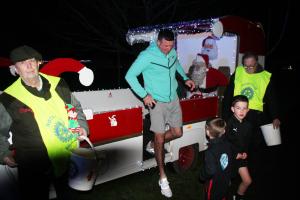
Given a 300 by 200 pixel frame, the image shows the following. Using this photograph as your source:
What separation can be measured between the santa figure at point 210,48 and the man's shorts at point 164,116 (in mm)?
3489

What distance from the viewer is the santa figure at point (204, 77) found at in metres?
6.54

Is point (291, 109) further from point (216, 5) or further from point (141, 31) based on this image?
point (141, 31)

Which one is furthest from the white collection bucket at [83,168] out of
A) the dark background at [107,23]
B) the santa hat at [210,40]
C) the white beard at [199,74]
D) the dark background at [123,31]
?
the dark background at [107,23]

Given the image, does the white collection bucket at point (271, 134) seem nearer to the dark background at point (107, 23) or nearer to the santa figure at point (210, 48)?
the santa figure at point (210, 48)

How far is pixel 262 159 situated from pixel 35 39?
→ 2508 centimetres

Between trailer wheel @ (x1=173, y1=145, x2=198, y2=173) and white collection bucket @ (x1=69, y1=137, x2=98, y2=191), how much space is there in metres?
2.62

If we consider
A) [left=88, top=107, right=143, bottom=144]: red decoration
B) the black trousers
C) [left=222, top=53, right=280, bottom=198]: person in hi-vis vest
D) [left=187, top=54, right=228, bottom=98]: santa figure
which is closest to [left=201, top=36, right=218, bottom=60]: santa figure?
[left=187, top=54, right=228, bottom=98]: santa figure

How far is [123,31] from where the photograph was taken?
1291cm

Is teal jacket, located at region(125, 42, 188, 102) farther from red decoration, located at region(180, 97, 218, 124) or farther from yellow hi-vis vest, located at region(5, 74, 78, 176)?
yellow hi-vis vest, located at region(5, 74, 78, 176)

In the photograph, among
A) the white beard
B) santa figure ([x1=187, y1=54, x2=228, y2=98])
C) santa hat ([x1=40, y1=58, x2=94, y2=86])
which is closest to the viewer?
santa hat ([x1=40, y1=58, x2=94, y2=86])

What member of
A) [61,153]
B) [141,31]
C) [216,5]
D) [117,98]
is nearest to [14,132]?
[61,153]

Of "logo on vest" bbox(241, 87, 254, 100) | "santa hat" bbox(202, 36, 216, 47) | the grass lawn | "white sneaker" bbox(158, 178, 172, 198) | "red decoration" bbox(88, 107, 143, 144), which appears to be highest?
"santa hat" bbox(202, 36, 216, 47)

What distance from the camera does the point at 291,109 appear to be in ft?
38.1

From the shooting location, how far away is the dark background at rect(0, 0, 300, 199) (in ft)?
23.4
